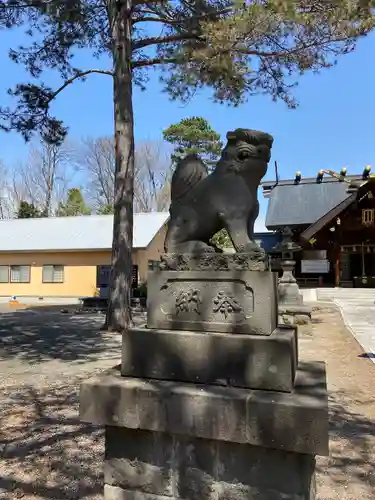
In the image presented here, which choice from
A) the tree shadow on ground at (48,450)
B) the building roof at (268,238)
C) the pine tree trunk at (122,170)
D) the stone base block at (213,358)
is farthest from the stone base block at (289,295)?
the building roof at (268,238)

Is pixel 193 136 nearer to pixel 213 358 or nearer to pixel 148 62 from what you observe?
pixel 148 62

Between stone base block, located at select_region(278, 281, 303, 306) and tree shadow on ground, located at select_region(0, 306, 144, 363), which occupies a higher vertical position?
stone base block, located at select_region(278, 281, 303, 306)

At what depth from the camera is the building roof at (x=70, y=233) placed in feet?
70.0

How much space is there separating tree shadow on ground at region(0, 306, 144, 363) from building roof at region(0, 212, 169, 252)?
9.51 meters

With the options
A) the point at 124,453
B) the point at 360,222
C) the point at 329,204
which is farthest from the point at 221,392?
the point at 329,204

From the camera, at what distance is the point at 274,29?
7820 mm

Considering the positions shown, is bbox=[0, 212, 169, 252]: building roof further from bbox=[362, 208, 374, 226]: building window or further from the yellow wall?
bbox=[362, 208, 374, 226]: building window

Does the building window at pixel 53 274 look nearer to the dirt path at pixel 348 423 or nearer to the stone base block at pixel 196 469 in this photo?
the dirt path at pixel 348 423

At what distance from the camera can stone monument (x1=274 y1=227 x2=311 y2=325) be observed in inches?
445

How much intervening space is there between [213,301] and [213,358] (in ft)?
1.10

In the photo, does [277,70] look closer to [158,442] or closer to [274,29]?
[274,29]

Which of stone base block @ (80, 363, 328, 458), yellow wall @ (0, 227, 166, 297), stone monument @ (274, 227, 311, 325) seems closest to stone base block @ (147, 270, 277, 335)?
stone base block @ (80, 363, 328, 458)

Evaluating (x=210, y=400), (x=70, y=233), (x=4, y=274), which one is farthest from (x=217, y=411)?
(x=4, y=274)

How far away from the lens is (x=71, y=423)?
393 centimetres
